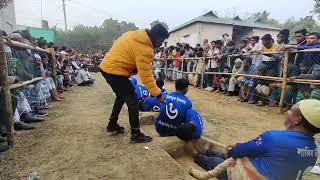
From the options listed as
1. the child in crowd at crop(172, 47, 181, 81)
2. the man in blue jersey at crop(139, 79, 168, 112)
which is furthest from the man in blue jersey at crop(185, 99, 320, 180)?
the child in crowd at crop(172, 47, 181, 81)

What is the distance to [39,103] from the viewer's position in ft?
23.4

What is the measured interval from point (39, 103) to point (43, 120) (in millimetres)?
1113

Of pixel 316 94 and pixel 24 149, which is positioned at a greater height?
pixel 316 94

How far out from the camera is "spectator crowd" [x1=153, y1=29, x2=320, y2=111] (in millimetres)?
7453

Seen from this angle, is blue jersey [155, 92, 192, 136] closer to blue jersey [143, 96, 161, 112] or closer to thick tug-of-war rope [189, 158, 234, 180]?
thick tug-of-war rope [189, 158, 234, 180]

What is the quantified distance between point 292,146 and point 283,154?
10 cm

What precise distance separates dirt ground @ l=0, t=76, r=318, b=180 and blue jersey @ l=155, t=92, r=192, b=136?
23 centimetres

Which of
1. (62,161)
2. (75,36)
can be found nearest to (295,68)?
(62,161)

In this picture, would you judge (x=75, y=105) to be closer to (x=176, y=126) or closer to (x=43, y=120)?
(x=43, y=120)

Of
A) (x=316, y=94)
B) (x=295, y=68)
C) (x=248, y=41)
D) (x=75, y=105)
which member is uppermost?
(x=248, y=41)

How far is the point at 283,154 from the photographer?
2623 millimetres

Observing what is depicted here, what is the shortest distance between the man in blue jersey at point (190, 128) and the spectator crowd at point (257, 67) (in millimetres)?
3262

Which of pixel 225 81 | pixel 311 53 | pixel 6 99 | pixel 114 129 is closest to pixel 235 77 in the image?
pixel 225 81

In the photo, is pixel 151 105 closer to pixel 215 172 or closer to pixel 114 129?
pixel 114 129
